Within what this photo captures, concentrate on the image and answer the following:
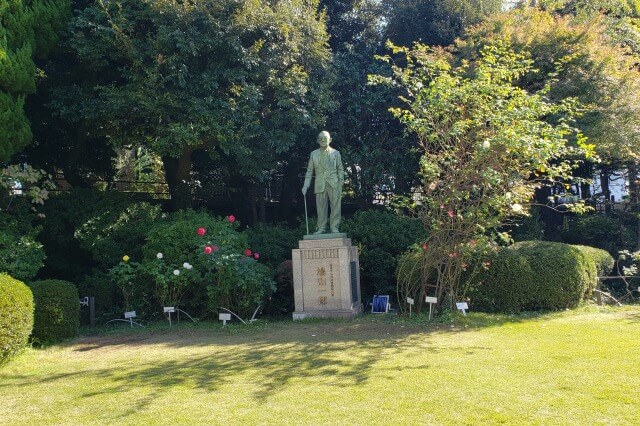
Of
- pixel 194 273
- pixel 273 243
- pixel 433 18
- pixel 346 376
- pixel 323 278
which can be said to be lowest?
pixel 346 376

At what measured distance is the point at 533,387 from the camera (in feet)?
17.2

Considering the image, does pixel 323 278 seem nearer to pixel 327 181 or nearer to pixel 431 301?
pixel 327 181

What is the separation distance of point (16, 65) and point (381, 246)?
7746 mm

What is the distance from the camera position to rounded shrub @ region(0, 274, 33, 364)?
6.83 meters

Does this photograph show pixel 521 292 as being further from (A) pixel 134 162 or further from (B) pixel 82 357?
(A) pixel 134 162

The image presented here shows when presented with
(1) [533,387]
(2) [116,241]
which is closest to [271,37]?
(2) [116,241]

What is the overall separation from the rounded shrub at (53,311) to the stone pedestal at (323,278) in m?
3.73

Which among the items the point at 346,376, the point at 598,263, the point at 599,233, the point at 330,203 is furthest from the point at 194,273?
the point at 599,233

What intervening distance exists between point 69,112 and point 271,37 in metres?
4.47

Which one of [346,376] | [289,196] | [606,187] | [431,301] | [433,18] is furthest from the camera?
[606,187]

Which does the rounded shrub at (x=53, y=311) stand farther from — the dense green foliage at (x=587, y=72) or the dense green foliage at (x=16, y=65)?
the dense green foliage at (x=587, y=72)

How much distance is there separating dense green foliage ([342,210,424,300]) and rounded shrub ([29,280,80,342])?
5988 millimetres

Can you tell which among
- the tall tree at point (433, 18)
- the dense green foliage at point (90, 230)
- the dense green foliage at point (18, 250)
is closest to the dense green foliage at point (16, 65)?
the dense green foliage at point (18, 250)

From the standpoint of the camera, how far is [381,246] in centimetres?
1271
